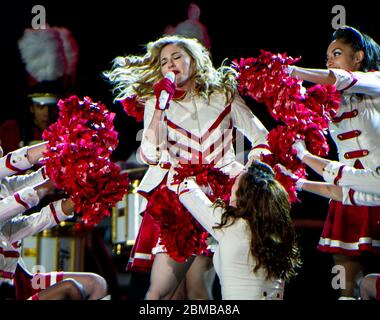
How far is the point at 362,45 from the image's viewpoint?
5133 mm

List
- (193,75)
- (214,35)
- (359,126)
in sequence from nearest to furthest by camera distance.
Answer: (193,75) < (359,126) < (214,35)

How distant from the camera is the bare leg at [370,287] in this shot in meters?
4.53

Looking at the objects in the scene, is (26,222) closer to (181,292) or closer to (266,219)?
(181,292)

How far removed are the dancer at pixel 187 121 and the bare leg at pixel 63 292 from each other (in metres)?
0.57

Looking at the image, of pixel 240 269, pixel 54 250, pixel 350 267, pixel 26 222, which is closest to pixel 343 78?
pixel 350 267

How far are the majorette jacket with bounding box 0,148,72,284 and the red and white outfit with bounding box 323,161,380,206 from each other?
1604 millimetres

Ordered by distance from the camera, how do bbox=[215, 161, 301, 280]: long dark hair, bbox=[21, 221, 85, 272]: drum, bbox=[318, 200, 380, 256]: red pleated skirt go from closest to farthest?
bbox=[215, 161, 301, 280]: long dark hair, bbox=[318, 200, 380, 256]: red pleated skirt, bbox=[21, 221, 85, 272]: drum

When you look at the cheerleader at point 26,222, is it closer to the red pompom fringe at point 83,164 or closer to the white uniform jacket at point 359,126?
the red pompom fringe at point 83,164

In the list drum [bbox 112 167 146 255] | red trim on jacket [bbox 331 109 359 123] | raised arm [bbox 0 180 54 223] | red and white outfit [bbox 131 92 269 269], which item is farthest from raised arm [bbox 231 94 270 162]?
drum [bbox 112 167 146 255]

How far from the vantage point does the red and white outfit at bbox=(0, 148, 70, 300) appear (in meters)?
4.86

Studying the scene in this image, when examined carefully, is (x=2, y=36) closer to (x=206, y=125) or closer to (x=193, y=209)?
(x=206, y=125)

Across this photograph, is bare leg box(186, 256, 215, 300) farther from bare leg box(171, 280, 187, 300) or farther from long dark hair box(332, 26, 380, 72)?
long dark hair box(332, 26, 380, 72)

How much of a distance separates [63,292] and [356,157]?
195cm

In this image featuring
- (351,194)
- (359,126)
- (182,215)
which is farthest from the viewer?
(359,126)
